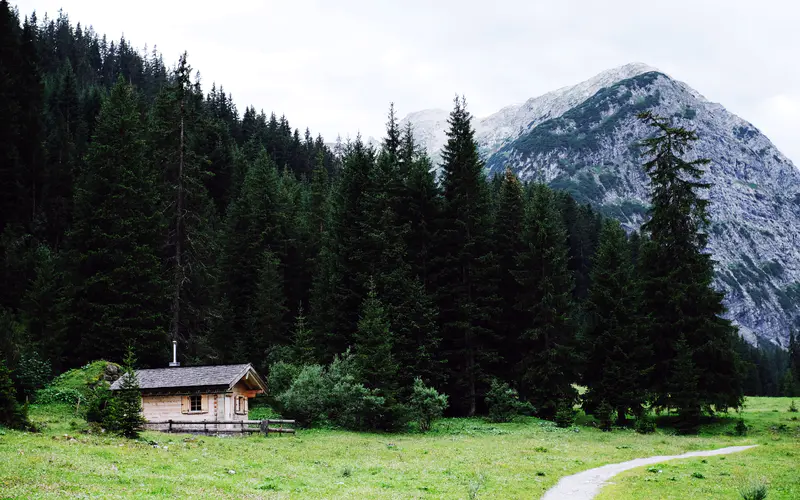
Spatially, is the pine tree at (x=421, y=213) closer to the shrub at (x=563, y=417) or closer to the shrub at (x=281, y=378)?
the shrub at (x=281, y=378)

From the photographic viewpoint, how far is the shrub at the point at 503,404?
159 feet

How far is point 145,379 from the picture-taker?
41.2 metres

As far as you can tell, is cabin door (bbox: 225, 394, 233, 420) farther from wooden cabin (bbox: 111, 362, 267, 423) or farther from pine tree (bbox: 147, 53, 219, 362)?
pine tree (bbox: 147, 53, 219, 362)

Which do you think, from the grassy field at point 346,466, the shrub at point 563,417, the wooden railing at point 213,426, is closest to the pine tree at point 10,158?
the grassy field at point 346,466

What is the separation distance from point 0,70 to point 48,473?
6556cm

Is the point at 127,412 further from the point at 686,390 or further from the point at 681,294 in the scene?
the point at 681,294

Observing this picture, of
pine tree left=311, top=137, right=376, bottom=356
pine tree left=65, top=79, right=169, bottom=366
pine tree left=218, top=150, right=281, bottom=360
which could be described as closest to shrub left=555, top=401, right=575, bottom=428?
pine tree left=311, top=137, right=376, bottom=356

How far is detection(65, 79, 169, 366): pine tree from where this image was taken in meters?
48.1

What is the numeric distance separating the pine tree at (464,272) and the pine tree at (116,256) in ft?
86.1

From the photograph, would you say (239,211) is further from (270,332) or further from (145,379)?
(145,379)

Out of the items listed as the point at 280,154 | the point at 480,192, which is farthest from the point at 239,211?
the point at 280,154

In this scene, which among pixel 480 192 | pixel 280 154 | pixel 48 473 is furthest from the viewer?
pixel 280 154

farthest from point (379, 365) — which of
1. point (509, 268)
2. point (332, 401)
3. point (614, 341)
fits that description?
point (614, 341)

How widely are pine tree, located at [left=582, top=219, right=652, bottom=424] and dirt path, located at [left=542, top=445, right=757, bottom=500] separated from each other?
19.2 metres
